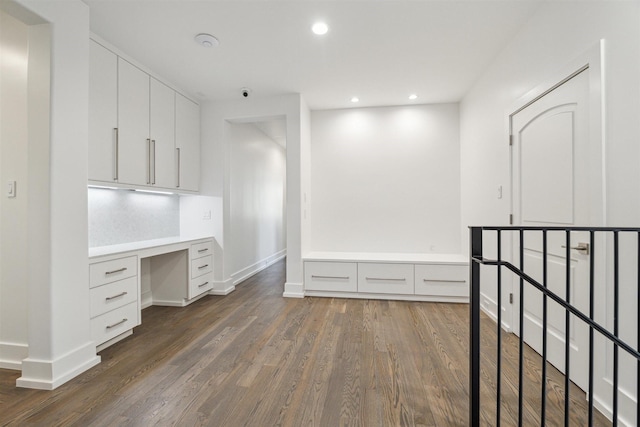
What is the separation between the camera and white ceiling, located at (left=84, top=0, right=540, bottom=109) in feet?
7.30

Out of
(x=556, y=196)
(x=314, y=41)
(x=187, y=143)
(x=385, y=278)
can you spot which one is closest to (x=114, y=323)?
(x=187, y=143)

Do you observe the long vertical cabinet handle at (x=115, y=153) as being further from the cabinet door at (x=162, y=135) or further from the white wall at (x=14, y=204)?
the white wall at (x=14, y=204)

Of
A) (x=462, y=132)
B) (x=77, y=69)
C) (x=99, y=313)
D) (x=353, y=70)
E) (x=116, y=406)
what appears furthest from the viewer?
(x=462, y=132)

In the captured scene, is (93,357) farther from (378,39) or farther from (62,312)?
(378,39)

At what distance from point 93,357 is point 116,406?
0.67m

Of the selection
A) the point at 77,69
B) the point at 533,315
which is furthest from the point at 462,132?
the point at 77,69

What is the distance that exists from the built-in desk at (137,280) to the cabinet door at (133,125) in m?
0.74

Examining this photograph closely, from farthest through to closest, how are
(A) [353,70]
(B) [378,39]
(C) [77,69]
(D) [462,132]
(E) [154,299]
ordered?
(D) [462,132] < (E) [154,299] < (A) [353,70] < (B) [378,39] < (C) [77,69]

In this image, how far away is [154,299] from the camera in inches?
138

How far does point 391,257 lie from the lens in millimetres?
3889

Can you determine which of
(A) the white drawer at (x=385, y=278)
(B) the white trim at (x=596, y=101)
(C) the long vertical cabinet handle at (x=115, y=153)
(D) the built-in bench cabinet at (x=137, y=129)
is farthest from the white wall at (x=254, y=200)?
(B) the white trim at (x=596, y=101)

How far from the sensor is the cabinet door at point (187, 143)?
3.57 metres

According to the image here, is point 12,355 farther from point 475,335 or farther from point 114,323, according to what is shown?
point 475,335

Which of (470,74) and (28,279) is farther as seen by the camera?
(470,74)
